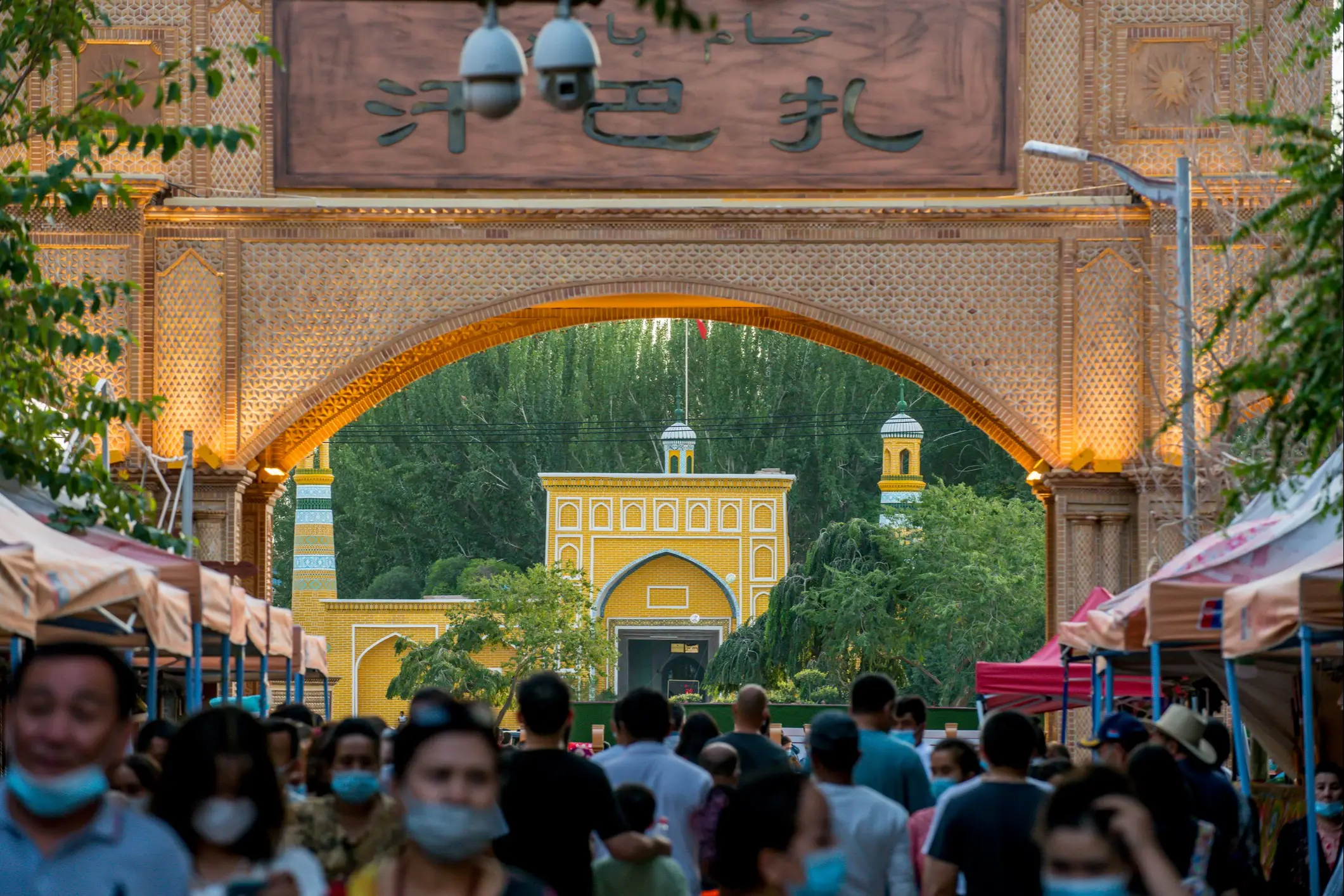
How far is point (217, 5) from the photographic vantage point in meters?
19.1

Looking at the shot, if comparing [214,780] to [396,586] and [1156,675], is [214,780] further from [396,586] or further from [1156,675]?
[396,586]

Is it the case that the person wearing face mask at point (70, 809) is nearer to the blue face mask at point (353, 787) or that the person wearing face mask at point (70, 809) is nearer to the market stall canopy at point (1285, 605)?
the blue face mask at point (353, 787)

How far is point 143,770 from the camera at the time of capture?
20.0 ft

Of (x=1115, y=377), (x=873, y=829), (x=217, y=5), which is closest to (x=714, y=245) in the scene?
(x=1115, y=377)

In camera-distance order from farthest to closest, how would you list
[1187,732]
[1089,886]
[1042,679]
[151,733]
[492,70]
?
[1042,679], [151,733], [1187,732], [492,70], [1089,886]

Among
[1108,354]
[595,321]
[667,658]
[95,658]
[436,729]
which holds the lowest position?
[667,658]

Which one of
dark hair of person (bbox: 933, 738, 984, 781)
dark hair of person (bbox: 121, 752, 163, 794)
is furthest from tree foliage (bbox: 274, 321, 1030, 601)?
dark hair of person (bbox: 121, 752, 163, 794)

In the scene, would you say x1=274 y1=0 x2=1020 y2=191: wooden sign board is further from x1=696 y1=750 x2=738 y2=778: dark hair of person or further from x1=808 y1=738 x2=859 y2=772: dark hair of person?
x1=808 y1=738 x2=859 y2=772: dark hair of person

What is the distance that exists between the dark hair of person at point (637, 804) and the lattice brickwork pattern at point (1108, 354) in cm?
1337

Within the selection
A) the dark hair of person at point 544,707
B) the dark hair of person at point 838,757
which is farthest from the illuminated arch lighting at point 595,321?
the dark hair of person at point 544,707

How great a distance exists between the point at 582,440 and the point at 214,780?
157 feet

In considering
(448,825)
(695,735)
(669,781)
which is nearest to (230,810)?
(448,825)

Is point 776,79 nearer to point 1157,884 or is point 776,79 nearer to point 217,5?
point 217,5

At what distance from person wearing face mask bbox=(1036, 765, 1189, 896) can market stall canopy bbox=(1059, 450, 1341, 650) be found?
4752 mm
